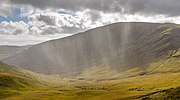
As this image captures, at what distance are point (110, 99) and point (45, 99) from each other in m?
40.2

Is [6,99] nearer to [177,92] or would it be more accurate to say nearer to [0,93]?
[0,93]

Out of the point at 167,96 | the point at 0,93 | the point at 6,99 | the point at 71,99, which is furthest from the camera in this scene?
the point at 0,93

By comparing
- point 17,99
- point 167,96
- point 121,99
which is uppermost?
point 17,99

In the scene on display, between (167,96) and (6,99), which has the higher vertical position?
(6,99)

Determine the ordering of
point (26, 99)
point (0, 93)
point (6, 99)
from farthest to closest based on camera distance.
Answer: point (0, 93) → point (6, 99) → point (26, 99)

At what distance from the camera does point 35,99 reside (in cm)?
15725

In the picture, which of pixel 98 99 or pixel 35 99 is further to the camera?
pixel 35 99

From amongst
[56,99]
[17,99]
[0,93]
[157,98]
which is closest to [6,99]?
[17,99]

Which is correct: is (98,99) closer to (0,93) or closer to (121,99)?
(121,99)

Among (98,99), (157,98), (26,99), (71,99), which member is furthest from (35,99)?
(157,98)

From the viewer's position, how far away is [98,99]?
137 metres

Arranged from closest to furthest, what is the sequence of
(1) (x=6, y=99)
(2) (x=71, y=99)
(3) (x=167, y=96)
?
(3) (x=167, y=96), (2) (x=71, y=99), (1) (x=6, y=99)

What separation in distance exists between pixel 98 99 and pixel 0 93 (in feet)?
298

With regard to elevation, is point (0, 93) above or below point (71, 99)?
above
